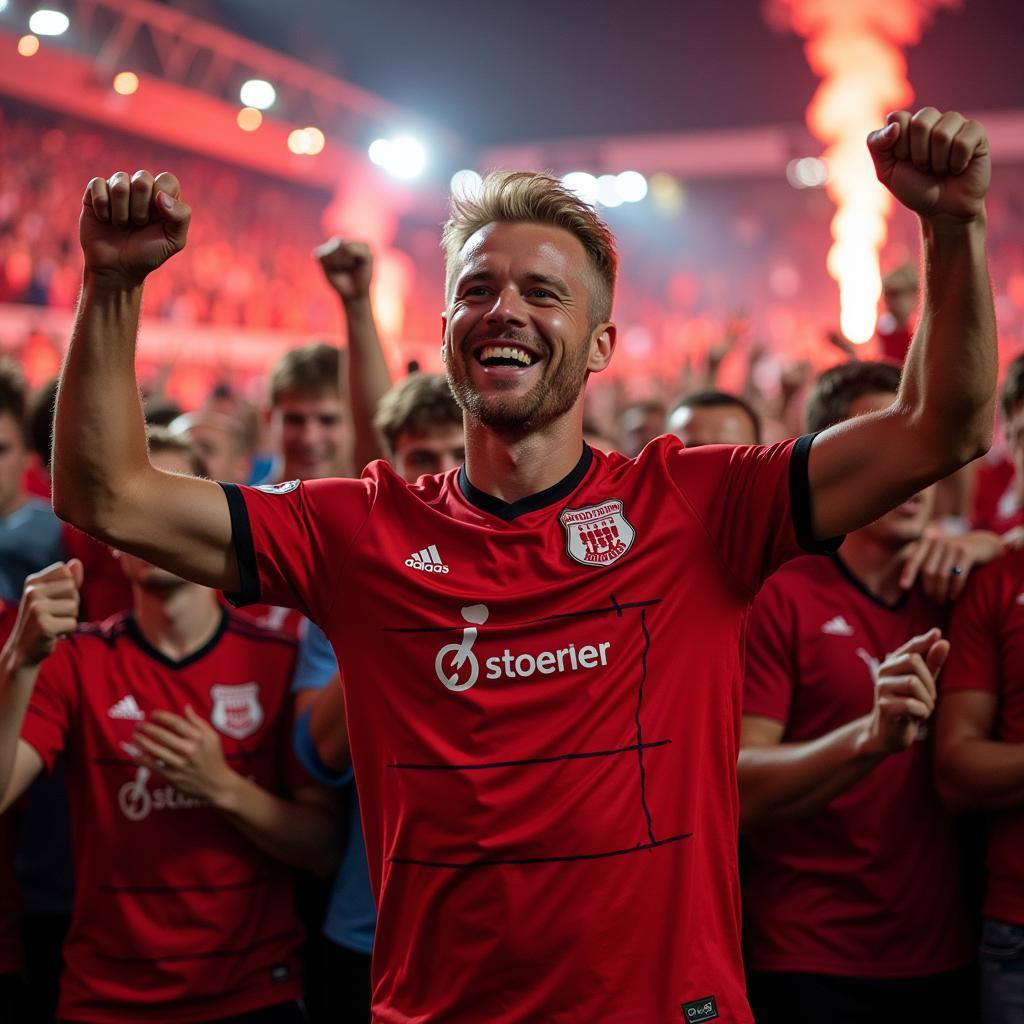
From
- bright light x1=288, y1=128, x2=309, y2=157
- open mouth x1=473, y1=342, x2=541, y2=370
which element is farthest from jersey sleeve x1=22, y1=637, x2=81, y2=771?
bright light x1=288, y1=128, x2=309, y2=157

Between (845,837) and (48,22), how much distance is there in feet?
Answer: 42.9

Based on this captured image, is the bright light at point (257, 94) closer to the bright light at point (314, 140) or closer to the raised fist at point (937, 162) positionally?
the bright light at point (314, 140)

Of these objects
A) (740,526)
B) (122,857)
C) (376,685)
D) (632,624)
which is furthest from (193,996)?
(740,526)

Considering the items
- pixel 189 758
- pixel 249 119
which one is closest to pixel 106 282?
pixel 189 758

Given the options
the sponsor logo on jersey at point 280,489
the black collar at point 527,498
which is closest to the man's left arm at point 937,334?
the black collar at point 527,498

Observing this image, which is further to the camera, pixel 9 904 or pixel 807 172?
pixel 807 172

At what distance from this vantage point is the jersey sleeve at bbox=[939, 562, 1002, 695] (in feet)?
8.53

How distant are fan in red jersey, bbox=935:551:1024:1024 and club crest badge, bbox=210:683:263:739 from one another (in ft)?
5.03

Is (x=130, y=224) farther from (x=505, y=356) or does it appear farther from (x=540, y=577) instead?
(x=540, y=577)

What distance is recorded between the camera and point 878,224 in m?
22.2

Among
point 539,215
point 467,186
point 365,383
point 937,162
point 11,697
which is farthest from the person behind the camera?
point 365,383

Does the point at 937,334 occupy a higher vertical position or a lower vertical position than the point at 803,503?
higher

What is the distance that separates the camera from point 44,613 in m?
2.41

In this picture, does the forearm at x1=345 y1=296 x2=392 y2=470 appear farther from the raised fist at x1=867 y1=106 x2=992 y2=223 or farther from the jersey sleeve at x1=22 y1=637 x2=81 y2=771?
the raised fist at x1=867 y1=106 x2=992 y2=223
